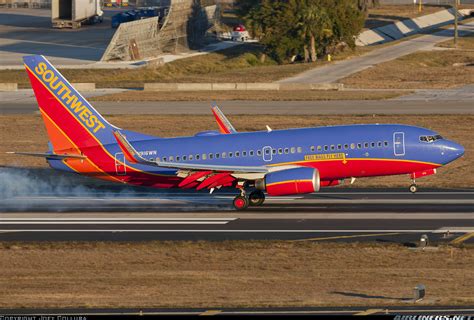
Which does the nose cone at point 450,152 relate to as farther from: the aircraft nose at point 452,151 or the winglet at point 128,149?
the winglet at point 128,149

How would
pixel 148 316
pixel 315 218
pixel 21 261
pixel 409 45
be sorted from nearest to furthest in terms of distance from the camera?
pixel 148 316
pixel 21 261
pixel 315 218
pixel 409 45

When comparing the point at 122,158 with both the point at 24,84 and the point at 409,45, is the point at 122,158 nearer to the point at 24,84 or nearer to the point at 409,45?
the point at 24,84

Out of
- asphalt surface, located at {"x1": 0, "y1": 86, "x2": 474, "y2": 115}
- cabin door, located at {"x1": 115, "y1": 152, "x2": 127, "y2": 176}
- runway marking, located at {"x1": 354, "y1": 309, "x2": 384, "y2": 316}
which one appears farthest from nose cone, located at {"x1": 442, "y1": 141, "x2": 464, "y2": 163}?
asphalt surface, located at {"x1": 0, "y1": 86, "x2": 474, "y2": 115}

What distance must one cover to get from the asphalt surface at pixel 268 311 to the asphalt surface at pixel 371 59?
78.5 m

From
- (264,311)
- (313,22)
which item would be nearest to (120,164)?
(264,311)

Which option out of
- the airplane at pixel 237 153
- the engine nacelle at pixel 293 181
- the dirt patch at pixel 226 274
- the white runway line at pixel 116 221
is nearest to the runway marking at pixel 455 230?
the dirt patch at pixel 226 274

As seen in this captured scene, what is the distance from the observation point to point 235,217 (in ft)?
153

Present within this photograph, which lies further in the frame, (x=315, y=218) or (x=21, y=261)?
(x=315, y=218)

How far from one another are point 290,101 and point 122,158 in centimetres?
4443

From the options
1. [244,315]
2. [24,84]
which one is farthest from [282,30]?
[244,315]

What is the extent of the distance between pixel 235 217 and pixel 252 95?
5068 cm

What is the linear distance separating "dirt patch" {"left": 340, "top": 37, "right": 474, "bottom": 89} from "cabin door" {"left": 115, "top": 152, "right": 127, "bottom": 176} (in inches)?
2266

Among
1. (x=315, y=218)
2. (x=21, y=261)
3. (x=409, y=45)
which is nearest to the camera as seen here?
(x=21, y=261)

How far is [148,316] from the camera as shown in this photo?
94.8 feet
